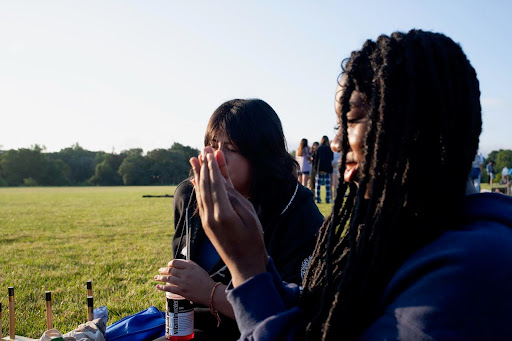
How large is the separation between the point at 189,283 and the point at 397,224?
1206mm

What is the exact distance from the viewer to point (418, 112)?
1.37 m

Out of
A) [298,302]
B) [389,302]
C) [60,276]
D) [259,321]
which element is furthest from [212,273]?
[60,276]

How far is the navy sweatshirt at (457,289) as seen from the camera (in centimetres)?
117

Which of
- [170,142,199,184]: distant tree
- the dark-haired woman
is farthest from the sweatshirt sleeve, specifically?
[170,142,199,184]: distant tree

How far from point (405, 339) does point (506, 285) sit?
0.90ft

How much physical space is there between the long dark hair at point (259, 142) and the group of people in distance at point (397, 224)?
1159 mm

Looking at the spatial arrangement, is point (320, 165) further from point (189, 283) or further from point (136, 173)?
point (136, 173)

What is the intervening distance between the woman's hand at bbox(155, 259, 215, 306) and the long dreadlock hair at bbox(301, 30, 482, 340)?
0.92 metres

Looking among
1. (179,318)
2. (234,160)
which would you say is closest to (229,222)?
(179,318)

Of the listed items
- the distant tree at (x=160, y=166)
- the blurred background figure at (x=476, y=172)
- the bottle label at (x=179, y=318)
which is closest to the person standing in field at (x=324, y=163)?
the blurred background figure at (x=476, y=172)

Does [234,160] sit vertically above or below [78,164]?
below

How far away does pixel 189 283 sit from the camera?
2.26m

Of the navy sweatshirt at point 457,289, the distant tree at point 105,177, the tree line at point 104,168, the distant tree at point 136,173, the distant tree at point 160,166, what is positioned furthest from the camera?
the distant tree at point 105,177

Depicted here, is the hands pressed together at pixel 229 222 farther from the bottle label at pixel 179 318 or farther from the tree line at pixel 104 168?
the tree line at pixel 104 168
